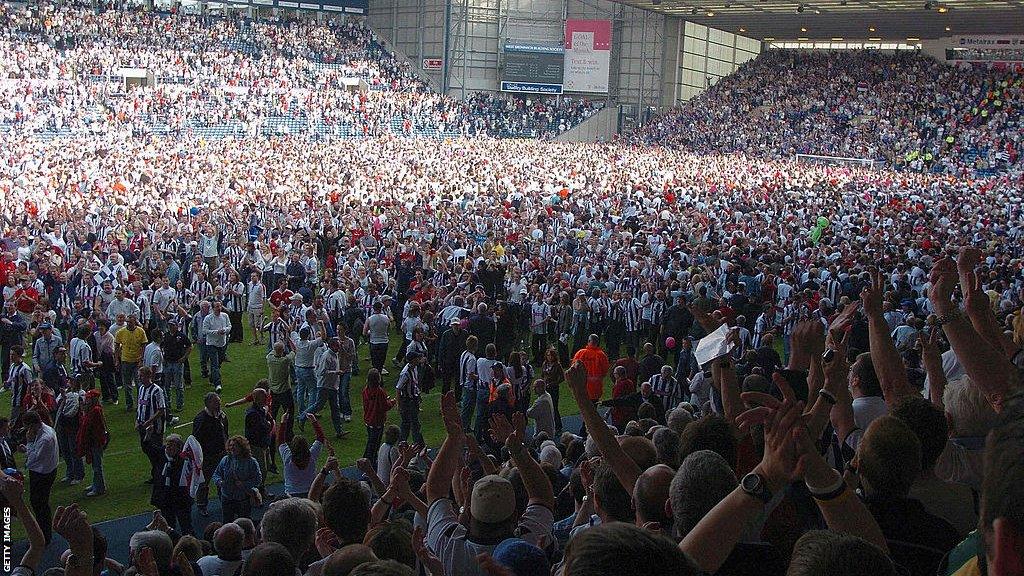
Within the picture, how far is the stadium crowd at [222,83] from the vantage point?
40.5 m

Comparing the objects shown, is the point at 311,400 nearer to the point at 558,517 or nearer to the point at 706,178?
the point at 558,517

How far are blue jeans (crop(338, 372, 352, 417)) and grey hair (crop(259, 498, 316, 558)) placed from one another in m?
7.47

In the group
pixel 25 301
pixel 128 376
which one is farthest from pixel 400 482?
pixel 25 301

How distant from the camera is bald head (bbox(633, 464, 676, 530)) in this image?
130 inches

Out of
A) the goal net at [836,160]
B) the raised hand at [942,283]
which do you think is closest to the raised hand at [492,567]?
the raised hand at [942,283]

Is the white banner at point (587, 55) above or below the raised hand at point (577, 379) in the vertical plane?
above

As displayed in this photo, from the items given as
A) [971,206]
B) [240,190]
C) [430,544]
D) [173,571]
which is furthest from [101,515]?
[971,206]

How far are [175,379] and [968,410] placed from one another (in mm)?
10135

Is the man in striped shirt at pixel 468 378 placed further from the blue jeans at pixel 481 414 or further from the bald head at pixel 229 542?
the bald head at pixel 229 542

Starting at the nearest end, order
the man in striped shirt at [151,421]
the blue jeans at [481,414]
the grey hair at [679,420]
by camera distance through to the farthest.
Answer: the grey hair at [679,420] → the man in striped shirt at [151,421] → the blue jeans at [481,414]

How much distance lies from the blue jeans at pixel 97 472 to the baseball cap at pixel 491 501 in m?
6.63

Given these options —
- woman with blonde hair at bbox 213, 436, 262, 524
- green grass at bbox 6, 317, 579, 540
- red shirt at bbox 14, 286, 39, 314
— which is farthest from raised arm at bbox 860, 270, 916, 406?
red shirt at bbox 14, 286, 39, 314

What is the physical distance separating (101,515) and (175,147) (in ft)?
89.6

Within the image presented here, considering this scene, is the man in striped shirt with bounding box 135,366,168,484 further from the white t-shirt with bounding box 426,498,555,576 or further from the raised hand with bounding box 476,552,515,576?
the raised hand with bounding box 476,552,515,576
